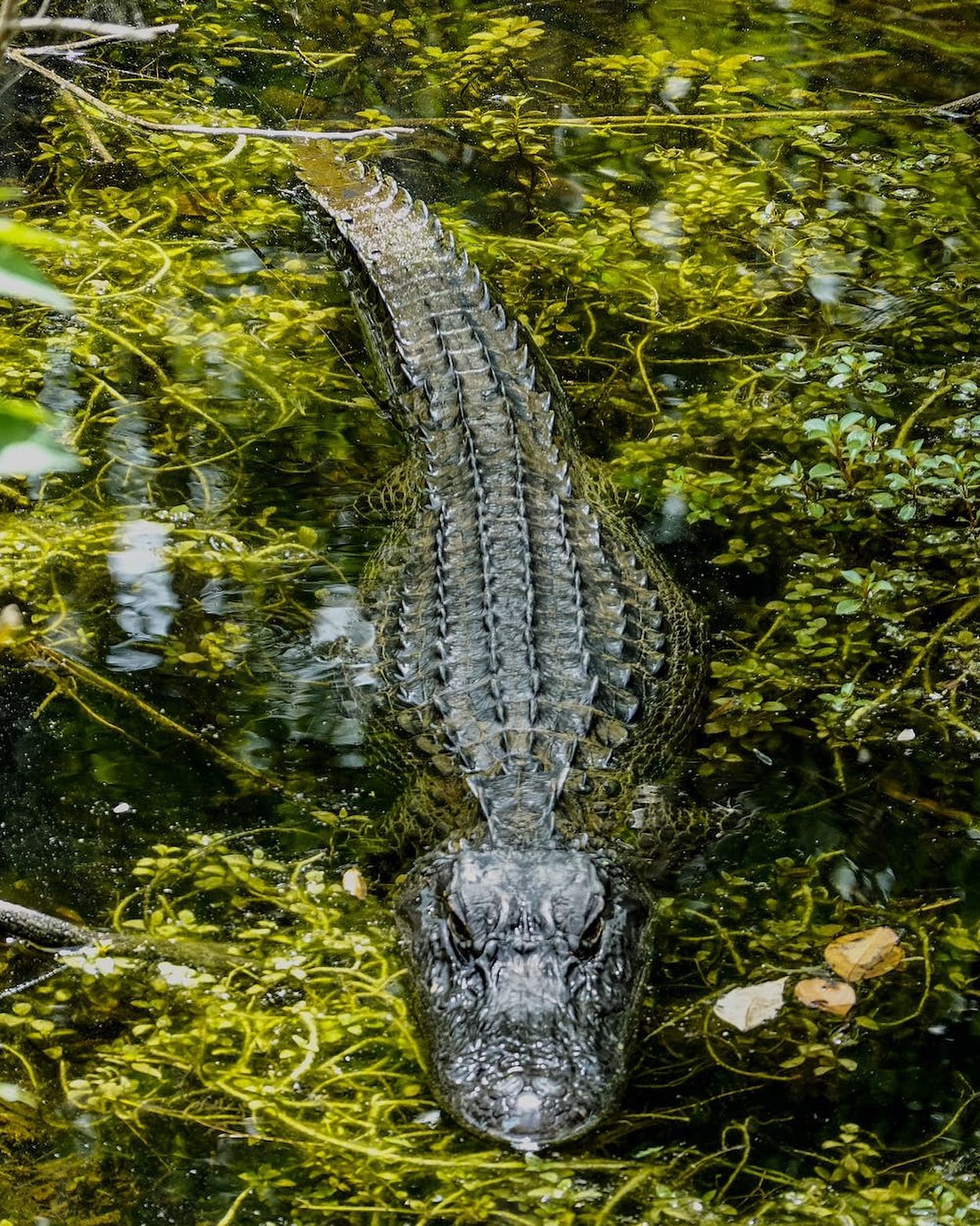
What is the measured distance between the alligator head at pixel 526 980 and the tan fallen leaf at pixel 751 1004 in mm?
206

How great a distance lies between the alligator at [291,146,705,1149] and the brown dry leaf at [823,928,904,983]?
18.5 inches

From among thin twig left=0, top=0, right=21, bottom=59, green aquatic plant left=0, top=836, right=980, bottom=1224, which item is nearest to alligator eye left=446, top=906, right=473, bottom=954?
green aquatic plant left=0, top=836, right=980, bottom=1224

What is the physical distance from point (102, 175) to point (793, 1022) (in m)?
5.43

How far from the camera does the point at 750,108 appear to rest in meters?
7.19

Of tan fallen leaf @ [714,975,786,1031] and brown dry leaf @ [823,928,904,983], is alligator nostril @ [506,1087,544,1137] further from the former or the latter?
brown dry leaf @ [823,928,904,983]

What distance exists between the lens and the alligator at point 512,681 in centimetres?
290

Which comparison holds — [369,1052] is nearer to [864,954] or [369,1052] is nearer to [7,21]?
[864,954]

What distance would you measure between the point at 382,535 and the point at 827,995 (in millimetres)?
2294

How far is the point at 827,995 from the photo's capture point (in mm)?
3170

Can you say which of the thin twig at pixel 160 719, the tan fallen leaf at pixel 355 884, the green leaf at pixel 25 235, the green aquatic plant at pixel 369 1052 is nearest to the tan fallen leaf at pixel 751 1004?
the green aquatic plant at pixel 369 1052

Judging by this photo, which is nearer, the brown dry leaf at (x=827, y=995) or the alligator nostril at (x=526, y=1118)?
the alligator nostril at (x=526, y=1118)

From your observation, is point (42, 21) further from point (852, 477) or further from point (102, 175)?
point (102, 175)

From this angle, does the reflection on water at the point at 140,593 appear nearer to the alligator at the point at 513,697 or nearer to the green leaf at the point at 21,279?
the alligator at the point at 513,697

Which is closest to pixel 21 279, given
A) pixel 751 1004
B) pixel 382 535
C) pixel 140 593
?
pixel 751 1004
